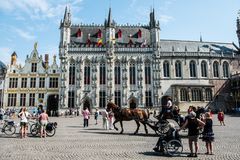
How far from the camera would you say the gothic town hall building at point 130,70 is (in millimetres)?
45562

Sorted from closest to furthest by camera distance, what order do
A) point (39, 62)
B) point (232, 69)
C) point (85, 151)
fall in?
point (85, 151), point (39, 62), point (232, 69)

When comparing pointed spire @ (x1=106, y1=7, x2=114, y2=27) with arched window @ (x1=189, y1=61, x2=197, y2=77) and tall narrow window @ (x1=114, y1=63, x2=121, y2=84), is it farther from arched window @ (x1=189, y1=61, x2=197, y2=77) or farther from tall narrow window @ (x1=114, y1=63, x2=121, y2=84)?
arched window @ (x1=189, y1=61, x2=197, y2=77)

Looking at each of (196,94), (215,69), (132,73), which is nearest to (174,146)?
(132,73)

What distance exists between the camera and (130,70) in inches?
1869

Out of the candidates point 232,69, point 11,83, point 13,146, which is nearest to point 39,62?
point 11,83

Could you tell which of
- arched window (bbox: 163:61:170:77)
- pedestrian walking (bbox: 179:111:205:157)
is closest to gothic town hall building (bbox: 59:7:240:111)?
arched window (bbox: 163:61:170:77)

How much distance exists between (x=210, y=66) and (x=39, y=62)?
40610 mm

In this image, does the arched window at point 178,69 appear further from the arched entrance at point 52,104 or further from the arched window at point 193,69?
the arched entrance at point 52,104

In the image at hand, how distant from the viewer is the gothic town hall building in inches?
1794

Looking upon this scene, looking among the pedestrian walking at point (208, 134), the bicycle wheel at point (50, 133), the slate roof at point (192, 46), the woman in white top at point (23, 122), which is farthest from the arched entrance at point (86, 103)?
the pedestrian walking at point (208, 134)

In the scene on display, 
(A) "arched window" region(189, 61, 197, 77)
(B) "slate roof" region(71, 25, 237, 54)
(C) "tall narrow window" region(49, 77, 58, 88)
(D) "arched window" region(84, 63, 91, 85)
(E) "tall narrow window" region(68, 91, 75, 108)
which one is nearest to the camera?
(E) "tall narrow window" region(68, 91, 75, 108)

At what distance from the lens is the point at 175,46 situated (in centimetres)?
5300

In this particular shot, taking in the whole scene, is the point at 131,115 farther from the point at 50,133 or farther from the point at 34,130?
the point at 34,130

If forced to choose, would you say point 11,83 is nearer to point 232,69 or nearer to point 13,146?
point 13,146
